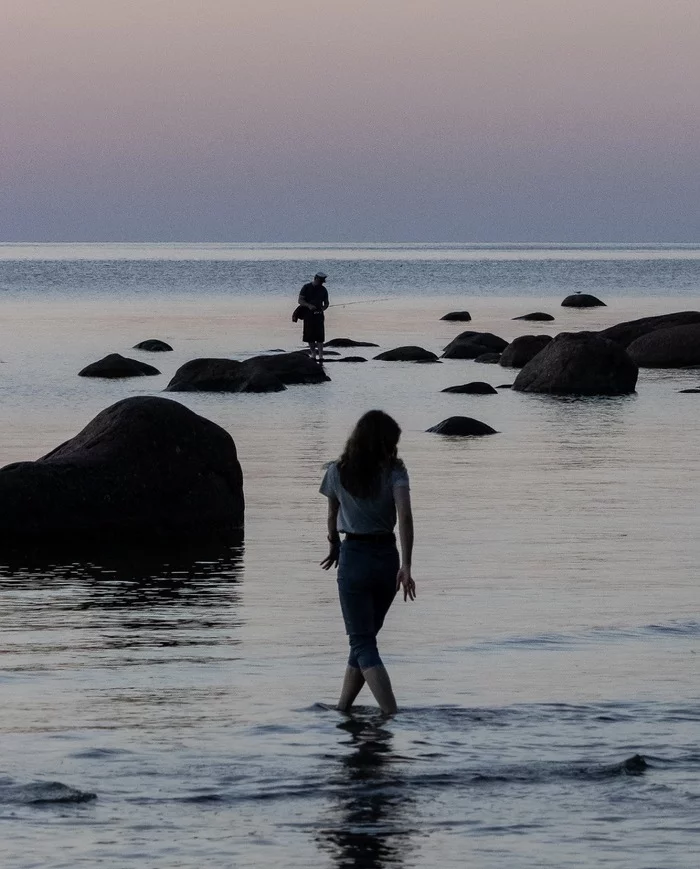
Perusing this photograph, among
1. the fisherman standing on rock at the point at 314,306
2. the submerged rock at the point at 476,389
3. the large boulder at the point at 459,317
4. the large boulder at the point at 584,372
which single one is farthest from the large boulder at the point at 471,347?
the large boulder at the point at 459,317

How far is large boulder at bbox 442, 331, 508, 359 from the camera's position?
143 ft

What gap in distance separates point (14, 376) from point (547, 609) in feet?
87.5

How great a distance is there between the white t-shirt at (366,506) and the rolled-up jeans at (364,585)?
0.25 ft

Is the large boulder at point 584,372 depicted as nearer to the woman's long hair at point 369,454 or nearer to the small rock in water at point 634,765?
the woman's long hair at point 369,454

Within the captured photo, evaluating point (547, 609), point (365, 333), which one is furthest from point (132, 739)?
point (365, 333)

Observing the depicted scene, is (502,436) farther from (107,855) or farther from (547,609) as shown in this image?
(107,855)

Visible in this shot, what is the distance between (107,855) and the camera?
6.78 meters

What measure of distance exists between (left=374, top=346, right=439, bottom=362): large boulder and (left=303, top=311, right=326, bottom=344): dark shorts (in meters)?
4.14

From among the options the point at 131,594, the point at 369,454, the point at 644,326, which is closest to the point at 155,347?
the point at 644,326

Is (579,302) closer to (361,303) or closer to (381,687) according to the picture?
(361,303)

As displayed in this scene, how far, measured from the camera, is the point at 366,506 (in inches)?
357

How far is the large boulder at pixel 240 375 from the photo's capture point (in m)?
32.8

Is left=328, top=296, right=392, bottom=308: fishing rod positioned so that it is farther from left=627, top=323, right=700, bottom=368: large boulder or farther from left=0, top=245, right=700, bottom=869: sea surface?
left=0, top=245, right=700, bottom=869: sea surface

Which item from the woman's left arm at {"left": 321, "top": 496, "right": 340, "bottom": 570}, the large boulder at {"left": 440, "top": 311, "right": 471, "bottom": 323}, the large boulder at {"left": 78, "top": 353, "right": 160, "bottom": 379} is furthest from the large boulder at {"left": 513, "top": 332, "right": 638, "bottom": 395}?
the large boulder at {"left": 440, "top": 311, "right": 471, "bottom": 323}
